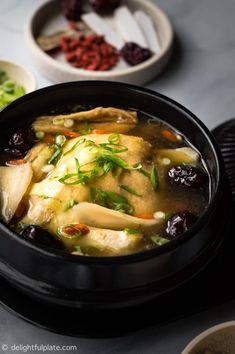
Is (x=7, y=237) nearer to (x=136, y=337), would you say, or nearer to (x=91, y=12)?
(x=136, y=337)

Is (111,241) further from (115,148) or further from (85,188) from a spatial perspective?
(115,148)

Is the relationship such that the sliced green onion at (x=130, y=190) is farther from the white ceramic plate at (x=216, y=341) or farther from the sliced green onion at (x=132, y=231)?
the white ceramic plate at (x=216, y=341)

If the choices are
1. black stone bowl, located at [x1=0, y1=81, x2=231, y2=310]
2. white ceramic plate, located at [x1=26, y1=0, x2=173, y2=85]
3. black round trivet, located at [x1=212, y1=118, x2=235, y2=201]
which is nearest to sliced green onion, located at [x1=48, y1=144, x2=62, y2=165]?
black stone bowl, located at [x1=0, y1=81, x2=231, y2=310]

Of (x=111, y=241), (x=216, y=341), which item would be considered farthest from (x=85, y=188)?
(x=216, y=341)

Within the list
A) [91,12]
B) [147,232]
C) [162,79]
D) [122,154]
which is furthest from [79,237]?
[91,12]

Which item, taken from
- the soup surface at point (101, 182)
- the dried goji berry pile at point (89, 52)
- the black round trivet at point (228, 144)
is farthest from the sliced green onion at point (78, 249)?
the dried goji berry pile at point (89, 52)

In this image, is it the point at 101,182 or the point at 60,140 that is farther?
the point at 60,140

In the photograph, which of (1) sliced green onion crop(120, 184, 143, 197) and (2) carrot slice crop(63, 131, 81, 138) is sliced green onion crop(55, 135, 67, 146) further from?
(1) sliced green onion crop(120, 184, 143, 197)
